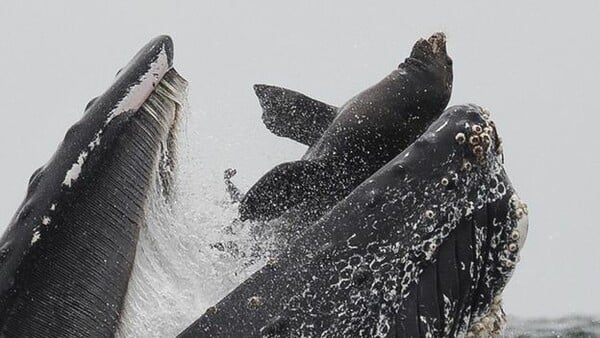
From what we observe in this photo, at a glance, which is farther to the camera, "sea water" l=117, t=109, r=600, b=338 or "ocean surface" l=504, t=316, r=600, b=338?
"ocean surface" l=504, t=316, r=600, b=338

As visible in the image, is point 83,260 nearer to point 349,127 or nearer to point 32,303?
point 32,303

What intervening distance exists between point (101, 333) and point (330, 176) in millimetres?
1618

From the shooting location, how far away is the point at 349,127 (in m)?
7.20

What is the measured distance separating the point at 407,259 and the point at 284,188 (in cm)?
117

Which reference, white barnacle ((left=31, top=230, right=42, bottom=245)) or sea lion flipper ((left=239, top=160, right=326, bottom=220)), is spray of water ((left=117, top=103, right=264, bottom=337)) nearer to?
sea lion flipper ((left=239, top=160, right=326, bottom=220))

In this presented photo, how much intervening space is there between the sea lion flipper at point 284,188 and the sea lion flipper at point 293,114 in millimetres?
898

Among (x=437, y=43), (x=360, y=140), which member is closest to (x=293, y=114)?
(x=360, y=140)

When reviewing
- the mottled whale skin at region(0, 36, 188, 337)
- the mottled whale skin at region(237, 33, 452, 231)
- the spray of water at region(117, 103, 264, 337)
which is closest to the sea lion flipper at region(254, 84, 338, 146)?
the mottled whale skin at region(237, 33, 452, 231)

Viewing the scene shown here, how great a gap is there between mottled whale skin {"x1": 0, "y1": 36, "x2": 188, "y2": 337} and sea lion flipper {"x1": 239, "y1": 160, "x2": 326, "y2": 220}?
2.23 feet

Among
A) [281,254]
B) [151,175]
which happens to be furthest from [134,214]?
[281,254]

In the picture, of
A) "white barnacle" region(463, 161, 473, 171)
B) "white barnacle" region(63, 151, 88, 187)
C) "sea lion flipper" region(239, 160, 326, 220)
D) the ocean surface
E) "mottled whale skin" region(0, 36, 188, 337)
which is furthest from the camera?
the ocean surface

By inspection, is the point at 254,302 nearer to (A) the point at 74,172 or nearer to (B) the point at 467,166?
(A) the point at 74,172

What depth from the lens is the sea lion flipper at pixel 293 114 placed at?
7848 mm

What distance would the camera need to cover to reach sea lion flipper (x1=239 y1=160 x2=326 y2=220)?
682cm
